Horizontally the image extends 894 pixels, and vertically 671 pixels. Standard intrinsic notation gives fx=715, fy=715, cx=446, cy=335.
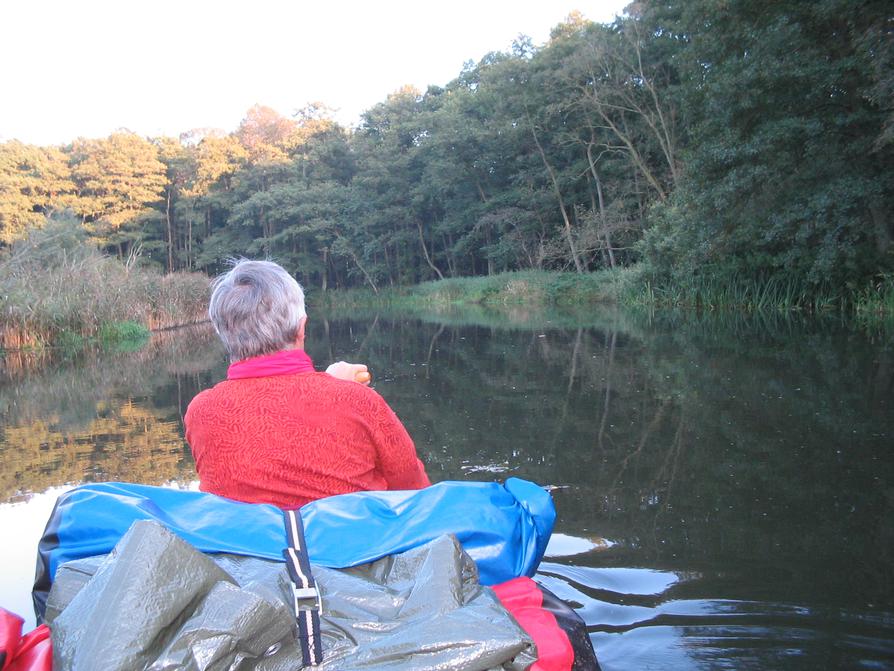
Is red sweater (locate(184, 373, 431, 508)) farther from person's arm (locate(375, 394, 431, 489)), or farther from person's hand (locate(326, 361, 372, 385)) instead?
person's hand (locate(326, 361, 372, 385))

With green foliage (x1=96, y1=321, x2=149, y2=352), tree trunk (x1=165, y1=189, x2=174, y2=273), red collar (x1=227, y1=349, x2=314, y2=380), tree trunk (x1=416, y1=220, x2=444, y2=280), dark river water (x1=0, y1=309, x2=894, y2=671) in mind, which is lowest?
dark river water (x1=0, y1=309, x2=894, y2=671)

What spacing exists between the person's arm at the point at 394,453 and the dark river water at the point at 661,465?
69 centimetres

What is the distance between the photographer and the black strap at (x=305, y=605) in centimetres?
102

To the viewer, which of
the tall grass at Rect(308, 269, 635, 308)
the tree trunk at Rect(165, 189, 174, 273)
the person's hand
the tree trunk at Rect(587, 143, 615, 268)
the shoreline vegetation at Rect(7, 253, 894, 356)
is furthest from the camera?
the tree trunk at Rect(165, 189, 174, 273)

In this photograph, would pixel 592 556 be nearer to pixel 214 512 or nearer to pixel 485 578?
pixel 485 578

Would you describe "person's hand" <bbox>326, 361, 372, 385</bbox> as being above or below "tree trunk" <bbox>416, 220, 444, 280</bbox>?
below

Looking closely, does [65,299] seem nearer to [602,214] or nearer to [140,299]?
[140,299]

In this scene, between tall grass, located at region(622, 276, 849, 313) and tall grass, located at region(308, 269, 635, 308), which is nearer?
tall grass, located at region(622, 276, 849, 313)

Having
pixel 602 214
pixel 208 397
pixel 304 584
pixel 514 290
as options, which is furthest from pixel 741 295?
pixel 304 584

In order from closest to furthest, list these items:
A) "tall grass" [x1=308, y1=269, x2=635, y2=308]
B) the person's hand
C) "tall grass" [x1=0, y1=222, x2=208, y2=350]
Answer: the person's hand < "tall grass" [x1=0, y1=222, x2=208, y2=350] < "tall grass" [x1=308, y1=269, x2=635, y2=308]

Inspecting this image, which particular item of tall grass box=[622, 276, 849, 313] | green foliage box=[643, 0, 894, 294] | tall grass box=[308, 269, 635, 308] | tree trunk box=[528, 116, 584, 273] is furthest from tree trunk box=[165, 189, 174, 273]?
green foliage box=[643, 0, 894, 294]

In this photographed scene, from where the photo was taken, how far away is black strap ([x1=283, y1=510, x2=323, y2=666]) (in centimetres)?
102

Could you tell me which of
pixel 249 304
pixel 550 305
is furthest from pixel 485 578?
pixel 550 305

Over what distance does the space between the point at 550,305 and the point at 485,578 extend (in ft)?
73.2
